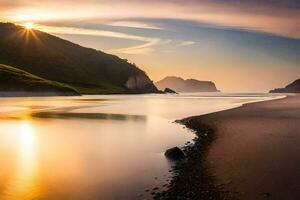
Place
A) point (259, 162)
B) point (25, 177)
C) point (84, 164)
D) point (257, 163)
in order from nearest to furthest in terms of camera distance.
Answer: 1. point (25, 177)
2. point (257, 163)
3. point (259, 162)
4. point (84, 164)

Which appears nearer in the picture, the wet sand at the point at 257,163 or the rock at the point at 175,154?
the wet sand at the point at 257,163

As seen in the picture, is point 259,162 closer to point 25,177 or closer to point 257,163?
point 257,163

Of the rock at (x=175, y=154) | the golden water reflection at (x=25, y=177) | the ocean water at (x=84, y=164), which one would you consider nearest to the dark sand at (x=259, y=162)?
the rock at (x=175, y=154)

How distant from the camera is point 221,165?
2322 centimetres

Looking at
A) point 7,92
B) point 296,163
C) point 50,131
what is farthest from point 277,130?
point 7,92

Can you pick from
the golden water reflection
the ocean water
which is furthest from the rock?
the golden water reflection

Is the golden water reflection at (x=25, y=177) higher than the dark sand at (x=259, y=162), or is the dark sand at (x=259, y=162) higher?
the golden water reflection at (x=25, y=177)

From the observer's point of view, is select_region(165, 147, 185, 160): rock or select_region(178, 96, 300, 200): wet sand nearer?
select_region(178, 96, 300, 200): wet sand

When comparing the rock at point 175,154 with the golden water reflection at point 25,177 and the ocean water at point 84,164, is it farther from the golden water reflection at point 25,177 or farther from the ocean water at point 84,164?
the golden water reflection at point 25,177

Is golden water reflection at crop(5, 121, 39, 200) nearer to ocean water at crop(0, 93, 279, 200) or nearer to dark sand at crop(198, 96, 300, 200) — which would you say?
ocean water at crop(0, 93, 279, 200)

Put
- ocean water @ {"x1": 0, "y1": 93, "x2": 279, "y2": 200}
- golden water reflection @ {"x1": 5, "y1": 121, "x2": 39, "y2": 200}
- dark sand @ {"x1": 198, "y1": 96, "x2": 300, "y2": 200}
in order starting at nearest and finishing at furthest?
1. golden water reflection @ {"x1": 5, "y1": 121, "x2": 39, "y2": 200}
2. dark sand @ {"x1": 198, "y1": 96, "x2": 300, "y2": 200}
3. ocean water @ {"x1": 0, "y1": 93, "x2": 279, "y2": 200}

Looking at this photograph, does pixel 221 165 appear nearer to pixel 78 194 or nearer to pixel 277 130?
pixel 78 194

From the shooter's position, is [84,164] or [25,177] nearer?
[25,177]

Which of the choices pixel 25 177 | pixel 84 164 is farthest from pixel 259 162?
pixel 25 177
